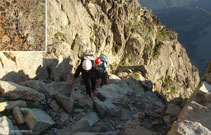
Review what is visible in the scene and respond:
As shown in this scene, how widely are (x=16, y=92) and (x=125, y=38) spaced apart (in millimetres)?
57798

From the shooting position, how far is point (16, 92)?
9562 mm

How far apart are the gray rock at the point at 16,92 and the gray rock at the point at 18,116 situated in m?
1.27

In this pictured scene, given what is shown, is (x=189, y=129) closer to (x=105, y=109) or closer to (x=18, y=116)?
(x=105, y=109)

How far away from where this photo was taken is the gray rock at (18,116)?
26.5 feet

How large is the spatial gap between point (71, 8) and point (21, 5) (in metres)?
35.7

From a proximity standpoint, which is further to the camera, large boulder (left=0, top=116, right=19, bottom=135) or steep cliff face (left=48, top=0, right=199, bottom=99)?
steep cliff face (left=48, top=0, right=199, bottom=99)

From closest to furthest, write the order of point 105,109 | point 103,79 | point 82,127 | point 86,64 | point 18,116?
point 18,116
point 82,127
point 86,64
point 105,109
point 103,79

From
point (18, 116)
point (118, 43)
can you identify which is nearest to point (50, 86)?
point (18, 116)

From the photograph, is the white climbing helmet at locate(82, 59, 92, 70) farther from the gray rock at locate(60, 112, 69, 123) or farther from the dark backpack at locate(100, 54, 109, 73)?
the dark backpack at locate(100, 54, 109, 73)

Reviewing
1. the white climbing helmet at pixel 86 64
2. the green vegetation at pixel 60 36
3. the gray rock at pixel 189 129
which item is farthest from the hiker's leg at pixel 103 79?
the green vegetation at pixel 60 36

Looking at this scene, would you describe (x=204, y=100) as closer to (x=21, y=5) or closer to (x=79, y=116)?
(x=79, y=116)

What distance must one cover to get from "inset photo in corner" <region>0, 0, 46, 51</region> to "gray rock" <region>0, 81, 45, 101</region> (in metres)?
1.85

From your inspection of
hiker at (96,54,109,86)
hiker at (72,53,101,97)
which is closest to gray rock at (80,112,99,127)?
hiker at (72,53,101,97)

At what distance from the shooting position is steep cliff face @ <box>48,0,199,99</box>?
3815 cm
